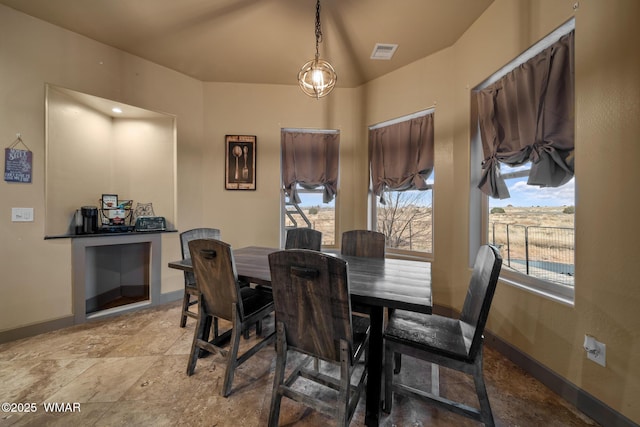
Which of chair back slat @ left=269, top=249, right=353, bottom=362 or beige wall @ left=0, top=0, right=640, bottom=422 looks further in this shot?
beige wall @ left=0, top=0, right=640, bottom=422

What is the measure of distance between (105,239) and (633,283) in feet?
14.1

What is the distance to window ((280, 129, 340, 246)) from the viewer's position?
3.46 meters

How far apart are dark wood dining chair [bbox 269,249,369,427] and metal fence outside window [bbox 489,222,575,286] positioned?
1601 millimetres

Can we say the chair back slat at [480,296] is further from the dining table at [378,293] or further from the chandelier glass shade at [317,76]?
the chandelier glass shade at [317,76]

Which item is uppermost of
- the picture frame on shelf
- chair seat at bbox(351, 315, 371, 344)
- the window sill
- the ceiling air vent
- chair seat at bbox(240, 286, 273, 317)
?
the ceiling air vent

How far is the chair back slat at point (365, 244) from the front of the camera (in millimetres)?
2314

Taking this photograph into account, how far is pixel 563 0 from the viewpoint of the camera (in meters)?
1.60

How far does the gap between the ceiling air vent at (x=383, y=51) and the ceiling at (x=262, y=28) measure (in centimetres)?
5

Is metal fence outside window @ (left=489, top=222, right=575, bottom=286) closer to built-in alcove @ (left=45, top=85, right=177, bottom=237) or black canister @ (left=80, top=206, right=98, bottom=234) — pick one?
built-in alcove @ (left=45, top=85, right=177, bottom=237)

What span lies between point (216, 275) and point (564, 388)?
2.38 metres

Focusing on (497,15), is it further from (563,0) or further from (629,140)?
(629,140)

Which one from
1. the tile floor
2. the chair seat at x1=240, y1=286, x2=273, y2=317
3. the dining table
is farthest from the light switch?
the chair seat at x1=240, y1=286, x2=273, y2=317

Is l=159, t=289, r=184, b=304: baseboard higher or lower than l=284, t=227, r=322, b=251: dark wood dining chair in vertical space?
lower

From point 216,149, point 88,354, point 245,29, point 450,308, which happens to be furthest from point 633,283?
point 216,149
